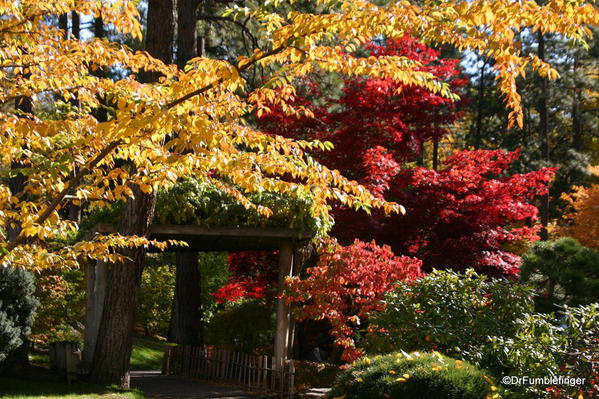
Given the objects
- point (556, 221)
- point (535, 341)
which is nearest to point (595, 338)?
point (535, 341)

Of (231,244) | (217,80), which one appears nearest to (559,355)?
(217,80)

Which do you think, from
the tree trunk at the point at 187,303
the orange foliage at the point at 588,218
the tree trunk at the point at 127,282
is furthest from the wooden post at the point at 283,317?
the orange foliage at the point at 588,218

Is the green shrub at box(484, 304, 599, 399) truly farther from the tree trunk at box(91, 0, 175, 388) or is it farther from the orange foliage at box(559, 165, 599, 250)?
the orange foliage at box(559, 165, 599, 250)

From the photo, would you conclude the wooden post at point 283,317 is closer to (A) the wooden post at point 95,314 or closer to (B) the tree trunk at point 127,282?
(B) the tree trunk at point 127,282

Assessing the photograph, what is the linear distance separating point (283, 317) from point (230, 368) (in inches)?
75.9

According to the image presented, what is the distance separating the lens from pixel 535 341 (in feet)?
15.8

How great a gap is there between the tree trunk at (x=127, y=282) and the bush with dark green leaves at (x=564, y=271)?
6.29m

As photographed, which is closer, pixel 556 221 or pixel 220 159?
pixel 220 159

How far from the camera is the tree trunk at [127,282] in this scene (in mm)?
8367

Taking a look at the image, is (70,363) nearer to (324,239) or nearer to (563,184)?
(324,239)

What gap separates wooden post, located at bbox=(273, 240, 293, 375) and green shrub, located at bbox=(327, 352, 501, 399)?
4.47 m

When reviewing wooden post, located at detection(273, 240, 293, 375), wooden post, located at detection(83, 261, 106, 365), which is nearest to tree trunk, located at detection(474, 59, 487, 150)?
wooden post, located at detection(273, 240, 293, 375)

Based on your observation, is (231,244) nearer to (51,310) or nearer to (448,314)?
(51,310)

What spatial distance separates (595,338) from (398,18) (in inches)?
118
